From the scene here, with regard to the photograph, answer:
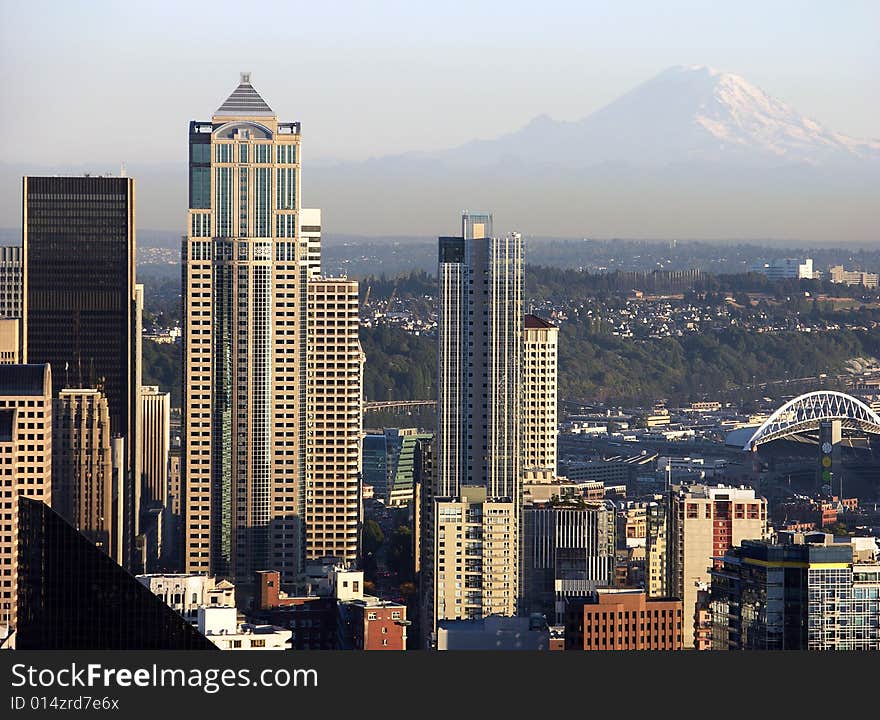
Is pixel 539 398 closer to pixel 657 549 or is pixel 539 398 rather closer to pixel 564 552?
pixel 564 552

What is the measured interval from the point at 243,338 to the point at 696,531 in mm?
5650

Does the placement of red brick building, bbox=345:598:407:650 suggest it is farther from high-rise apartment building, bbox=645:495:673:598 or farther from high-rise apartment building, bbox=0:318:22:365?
high-rise apartment building, bbox=0:318:22:365

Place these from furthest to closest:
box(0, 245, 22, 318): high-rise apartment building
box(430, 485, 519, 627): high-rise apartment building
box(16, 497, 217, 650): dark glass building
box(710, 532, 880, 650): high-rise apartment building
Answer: box(0, 245, 22, 318): high-rise apartment building, box(430, 485, 519, 627): high-rise apartment building, box(710, 532, 880, 650): high-rise apartment building, box(16, 497, 217, 650): dark glass building

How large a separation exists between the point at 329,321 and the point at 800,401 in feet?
19.8

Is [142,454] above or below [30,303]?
below

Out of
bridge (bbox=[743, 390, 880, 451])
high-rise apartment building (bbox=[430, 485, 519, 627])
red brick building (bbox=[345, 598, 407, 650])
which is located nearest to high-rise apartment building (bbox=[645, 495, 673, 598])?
high-rise apartment building (bbox=[430, 485, 519, 627])

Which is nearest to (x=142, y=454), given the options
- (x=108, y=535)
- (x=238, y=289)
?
(x=238, y=289)

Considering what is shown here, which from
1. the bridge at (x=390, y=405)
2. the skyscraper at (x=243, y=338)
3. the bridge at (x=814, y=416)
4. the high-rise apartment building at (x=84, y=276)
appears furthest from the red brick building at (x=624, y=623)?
the bridge at (x=814, y=416)

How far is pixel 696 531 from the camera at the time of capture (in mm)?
12406

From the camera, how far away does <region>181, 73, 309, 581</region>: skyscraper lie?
1553 cm

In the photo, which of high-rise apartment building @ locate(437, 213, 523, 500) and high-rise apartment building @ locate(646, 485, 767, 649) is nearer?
high-rise apartment building @ locate(646, 485, 767, 649)

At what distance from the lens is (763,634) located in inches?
311

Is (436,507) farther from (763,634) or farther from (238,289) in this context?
(763,634)

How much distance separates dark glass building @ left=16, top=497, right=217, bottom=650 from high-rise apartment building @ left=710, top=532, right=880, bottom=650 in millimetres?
3276
